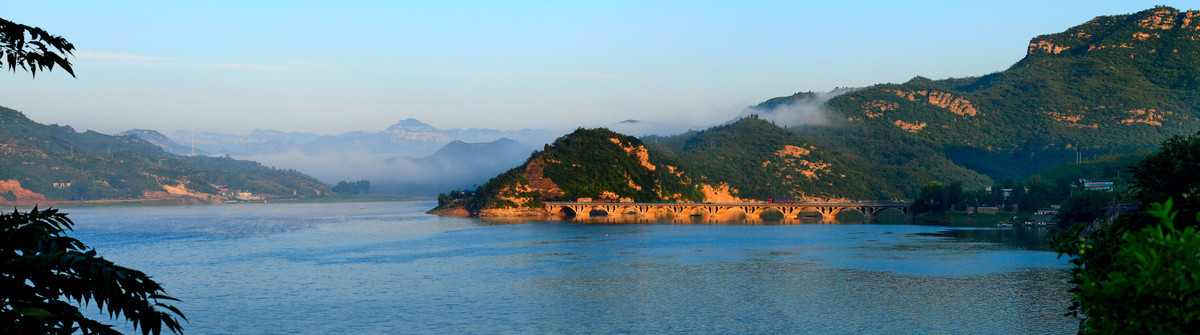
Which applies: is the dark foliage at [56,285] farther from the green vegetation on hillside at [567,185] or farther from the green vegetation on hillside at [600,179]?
the green vegetation on hillside at [600,179]

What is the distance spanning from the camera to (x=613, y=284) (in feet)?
190

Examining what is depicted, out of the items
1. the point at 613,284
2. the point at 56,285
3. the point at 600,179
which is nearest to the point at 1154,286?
the point at 56,285

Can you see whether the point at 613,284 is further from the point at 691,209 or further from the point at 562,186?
the point at 562,186

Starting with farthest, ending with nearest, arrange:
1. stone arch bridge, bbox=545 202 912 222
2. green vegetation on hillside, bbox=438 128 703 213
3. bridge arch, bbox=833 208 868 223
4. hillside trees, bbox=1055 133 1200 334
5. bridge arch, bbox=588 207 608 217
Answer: bridge arch, bbox=588 207 608 217 < green vegetation on hillside, bbox=438 128 703 213 < stone arch bridge, bbox=545 202 912 222 < bridge arch, bbox=833 208 868 223 < hillside trees, bbox=1055 133 1200 334

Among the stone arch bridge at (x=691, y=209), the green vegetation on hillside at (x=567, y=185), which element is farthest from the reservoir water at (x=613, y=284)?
the green vegetation on hillside at (x=567, y=185)

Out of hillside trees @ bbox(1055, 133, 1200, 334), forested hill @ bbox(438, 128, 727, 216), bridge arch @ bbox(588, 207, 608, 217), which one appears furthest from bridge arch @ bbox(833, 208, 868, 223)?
hillside trees @ bbox(1055, 133, 1200, 334)

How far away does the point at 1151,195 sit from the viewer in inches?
1230

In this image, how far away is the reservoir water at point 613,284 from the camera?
138ft

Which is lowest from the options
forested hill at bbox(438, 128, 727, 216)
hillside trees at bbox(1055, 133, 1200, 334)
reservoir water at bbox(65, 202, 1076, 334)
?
reservoir water at bbox(65, 202, 1076, 334)

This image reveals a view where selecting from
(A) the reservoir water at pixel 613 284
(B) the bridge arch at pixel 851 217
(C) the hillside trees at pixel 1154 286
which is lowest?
(A) the reservoir water at pixel 613 284

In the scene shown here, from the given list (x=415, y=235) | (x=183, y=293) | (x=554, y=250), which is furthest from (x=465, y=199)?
(x=183, y=293)

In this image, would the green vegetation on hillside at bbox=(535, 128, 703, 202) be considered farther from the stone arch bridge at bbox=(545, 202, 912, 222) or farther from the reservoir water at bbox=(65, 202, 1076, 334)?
the reservoir water at bbox=(65, 202, 1076, 334)

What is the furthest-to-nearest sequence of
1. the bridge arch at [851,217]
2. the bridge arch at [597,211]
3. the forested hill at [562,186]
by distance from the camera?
the bridge arch at [597,211] < the forested hill at [562,186] < the bridge arch at [851,217]

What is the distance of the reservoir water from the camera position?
42.2 meters
